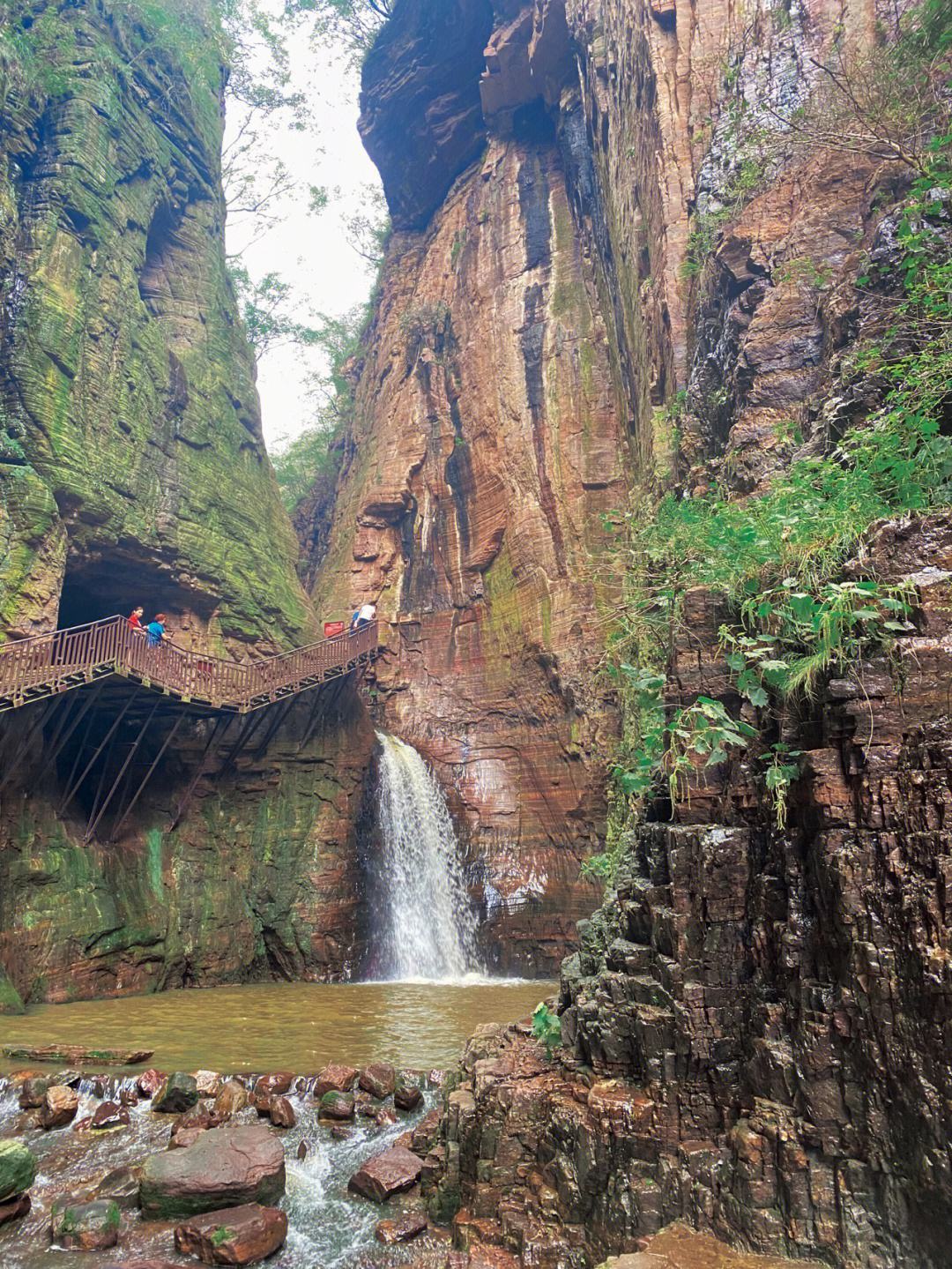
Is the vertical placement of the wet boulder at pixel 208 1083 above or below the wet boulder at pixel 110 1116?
above

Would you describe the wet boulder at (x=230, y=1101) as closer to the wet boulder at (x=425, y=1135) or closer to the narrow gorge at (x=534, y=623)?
the narrow gorge at (x=534, y=623)

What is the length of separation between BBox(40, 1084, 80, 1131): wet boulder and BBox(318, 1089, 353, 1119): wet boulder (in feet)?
6.71

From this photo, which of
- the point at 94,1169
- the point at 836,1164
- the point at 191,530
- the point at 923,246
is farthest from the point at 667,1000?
the point at 191,530

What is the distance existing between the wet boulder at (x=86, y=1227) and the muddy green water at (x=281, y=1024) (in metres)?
2.11

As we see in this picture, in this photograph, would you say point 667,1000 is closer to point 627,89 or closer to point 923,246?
point 923,246

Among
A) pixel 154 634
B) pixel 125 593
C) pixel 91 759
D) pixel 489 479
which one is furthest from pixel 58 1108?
pixel 489 479

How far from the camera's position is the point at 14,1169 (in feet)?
17.3

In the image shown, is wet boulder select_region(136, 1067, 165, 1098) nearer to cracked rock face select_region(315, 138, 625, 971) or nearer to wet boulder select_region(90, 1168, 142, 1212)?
wet boulder select_region(90, 1168, 142, 1212)

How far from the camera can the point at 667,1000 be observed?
12.9 feet

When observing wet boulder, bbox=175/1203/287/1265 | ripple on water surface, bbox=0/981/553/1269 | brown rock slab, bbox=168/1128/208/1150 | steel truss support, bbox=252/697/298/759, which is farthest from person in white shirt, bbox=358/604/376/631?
wet boulder, bbox=175/1203/287/1265

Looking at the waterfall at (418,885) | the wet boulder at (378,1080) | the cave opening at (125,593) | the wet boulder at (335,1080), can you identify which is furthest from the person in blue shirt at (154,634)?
the wet boulder at (378,1080)

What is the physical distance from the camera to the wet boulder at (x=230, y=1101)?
21.1 feet

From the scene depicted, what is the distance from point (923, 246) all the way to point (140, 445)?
46.3 feet

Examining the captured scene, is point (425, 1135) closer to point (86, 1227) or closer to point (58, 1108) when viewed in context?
point (86, 1227)
